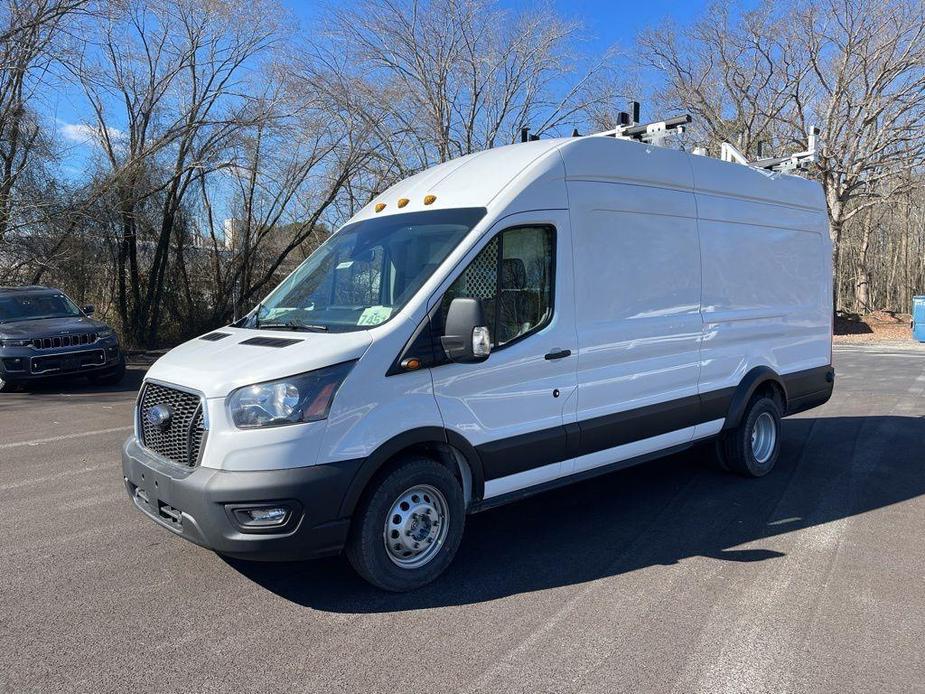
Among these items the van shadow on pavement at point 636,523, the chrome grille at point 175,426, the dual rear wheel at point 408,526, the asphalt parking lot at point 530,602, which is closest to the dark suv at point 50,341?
the asphalt parking lot at point 530,602

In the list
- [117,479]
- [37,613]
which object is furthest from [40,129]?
[37,613]

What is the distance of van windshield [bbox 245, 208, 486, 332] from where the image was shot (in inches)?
169

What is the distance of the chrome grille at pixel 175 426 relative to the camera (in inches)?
154

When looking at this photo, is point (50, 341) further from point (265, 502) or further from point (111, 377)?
point (265, 502)

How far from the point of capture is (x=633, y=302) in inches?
207

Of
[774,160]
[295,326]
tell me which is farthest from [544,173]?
[774,160]

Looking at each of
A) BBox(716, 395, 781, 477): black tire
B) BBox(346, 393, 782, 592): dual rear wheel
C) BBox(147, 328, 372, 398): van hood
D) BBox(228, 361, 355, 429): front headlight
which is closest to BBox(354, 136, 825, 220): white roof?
BBox(147, 328, 372, 398): van hood

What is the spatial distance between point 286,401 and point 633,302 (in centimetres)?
269

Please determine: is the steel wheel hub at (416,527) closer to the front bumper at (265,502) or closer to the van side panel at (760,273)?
the front bumper at (265,502)

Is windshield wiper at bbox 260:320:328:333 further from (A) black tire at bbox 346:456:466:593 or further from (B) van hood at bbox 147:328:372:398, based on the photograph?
(A) black tire at bbox 346:456:466:593

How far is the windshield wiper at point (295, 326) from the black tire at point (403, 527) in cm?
92

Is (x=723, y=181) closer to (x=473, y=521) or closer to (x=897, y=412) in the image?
(x=473, y=521)

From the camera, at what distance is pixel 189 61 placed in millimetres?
19469

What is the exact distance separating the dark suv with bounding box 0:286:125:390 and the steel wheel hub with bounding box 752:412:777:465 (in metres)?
9.99
